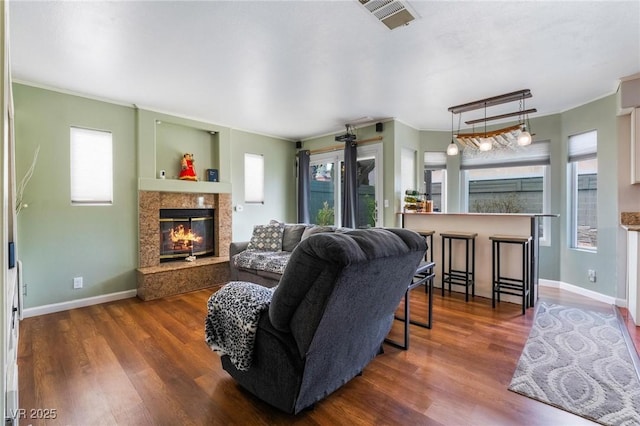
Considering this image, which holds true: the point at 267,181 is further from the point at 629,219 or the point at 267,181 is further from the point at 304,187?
the point at 629,219

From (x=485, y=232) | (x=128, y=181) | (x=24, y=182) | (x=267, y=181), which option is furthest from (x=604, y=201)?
(x=24, y=182)

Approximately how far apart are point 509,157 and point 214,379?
208 inches

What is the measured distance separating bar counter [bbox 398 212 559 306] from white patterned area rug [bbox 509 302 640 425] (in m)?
0.75

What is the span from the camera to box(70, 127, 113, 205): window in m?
3.71

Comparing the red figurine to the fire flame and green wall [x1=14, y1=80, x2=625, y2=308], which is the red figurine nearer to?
green wall [x1=14, y1=80, x2=625, y2=308]

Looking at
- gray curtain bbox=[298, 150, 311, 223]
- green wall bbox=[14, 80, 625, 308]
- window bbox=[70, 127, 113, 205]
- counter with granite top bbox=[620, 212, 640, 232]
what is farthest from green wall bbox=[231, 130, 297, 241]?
counter with granite top bbox=[620, 212, 640, 232]

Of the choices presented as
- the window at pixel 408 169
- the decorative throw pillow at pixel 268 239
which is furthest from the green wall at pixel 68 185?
the window at pixel 408 169

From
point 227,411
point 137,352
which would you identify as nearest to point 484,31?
point 227,411

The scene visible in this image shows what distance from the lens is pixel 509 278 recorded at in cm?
377

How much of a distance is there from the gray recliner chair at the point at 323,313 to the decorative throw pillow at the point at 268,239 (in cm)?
249

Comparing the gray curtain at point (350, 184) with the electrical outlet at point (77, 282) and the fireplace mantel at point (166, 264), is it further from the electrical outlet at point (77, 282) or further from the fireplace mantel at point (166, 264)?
the electrical outlet at point (77, 282)

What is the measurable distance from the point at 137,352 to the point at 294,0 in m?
2.94

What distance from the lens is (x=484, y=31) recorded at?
2.38 m

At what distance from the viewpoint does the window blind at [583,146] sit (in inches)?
161
